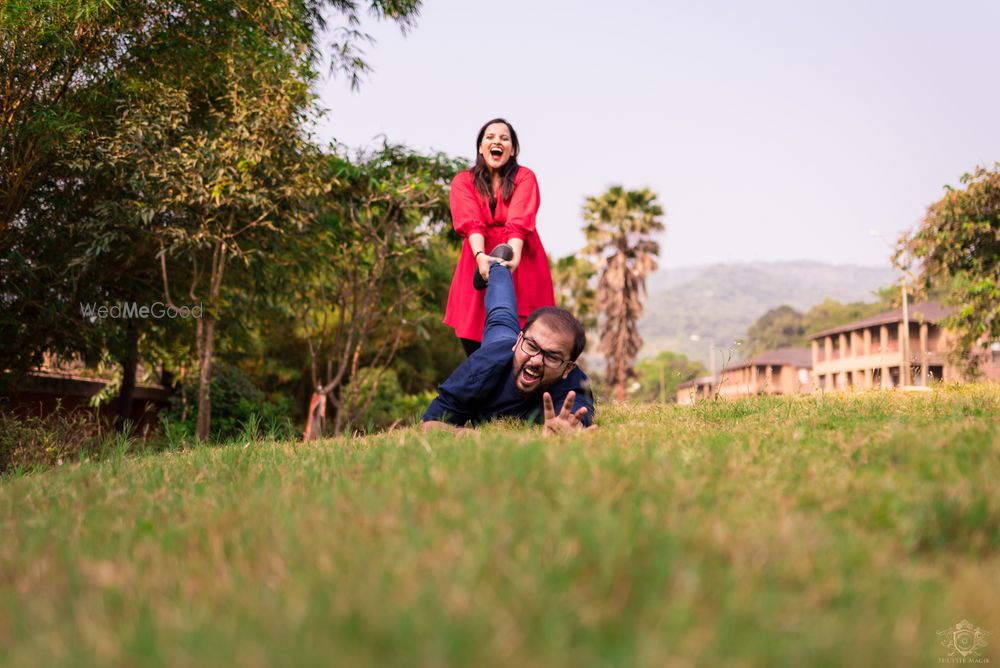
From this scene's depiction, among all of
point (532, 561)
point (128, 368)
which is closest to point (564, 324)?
point (532, 561)

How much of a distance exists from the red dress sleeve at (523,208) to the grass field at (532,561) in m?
3.43

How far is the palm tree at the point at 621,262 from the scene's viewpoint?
3950cm

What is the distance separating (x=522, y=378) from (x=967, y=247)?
20.1 metres

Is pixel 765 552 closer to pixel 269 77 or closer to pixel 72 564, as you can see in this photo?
pixel 72 564

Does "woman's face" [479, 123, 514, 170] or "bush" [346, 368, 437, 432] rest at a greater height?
"woman's face" [479, 123, 514, 170]

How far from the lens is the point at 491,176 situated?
269 inches

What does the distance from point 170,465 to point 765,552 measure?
312 cm

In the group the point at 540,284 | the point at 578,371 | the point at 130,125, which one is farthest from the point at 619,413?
the point at 130,125

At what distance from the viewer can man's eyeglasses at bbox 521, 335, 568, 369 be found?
16.6 ft

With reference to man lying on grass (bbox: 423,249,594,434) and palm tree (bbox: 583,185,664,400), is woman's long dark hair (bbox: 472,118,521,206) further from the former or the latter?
palm tree (bbox: 583,185,664,400)

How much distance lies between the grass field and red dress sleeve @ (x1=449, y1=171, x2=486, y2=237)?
3.50m

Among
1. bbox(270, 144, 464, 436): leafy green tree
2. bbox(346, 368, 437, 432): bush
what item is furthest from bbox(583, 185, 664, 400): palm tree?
bbox(270, 144, 464, 436): leafy green tree

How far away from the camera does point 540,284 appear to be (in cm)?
686

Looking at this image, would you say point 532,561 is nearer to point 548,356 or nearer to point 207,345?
point 548,356
